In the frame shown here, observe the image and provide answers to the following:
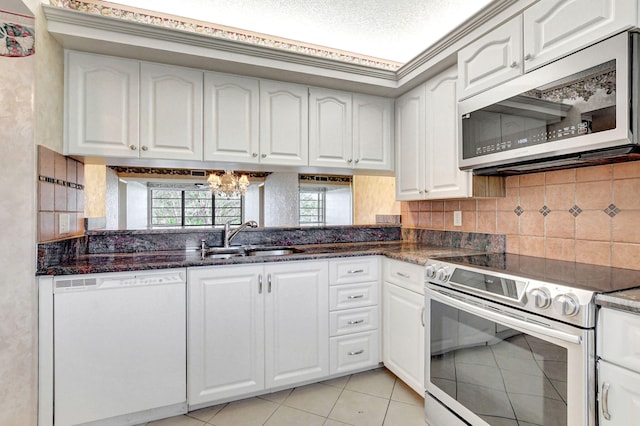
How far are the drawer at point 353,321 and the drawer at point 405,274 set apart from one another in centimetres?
27

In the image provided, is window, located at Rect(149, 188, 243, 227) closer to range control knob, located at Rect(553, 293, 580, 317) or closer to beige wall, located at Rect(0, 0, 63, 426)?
beige wall, located at Rect(0, 0, 63, 426)

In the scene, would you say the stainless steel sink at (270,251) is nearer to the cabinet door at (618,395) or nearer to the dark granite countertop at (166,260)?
the dark granite countertop at (166,260)

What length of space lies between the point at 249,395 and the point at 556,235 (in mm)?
2007

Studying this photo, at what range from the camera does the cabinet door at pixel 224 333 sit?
180 centimetres

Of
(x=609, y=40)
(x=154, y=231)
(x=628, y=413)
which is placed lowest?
(x=628, y=413)

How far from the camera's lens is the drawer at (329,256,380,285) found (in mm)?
2117

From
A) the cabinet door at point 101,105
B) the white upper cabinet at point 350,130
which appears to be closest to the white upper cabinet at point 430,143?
the white upper cabinet at point 350,130

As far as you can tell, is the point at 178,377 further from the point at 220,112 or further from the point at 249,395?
the point at 220,112

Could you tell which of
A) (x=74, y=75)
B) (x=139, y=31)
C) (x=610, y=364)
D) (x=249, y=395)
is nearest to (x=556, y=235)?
(x=610, y=364)

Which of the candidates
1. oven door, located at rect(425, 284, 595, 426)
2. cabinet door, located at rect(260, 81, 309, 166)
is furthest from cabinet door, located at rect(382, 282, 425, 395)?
cabinet door, located at rect(260, 81, 309, 166)

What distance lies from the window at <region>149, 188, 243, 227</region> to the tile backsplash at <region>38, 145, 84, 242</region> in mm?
568

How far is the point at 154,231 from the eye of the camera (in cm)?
228

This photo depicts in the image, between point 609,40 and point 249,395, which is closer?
point 609,40

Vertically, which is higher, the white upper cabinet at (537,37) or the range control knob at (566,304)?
the white upper cabinet at (537,37)
